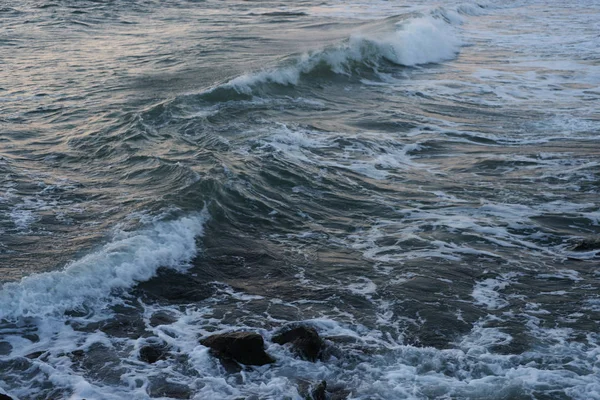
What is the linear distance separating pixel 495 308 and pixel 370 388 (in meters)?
2.03

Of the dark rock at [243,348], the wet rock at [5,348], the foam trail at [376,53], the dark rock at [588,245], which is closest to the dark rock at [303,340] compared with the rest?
the dark rock at [243,348]

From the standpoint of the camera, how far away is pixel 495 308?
7.11 m

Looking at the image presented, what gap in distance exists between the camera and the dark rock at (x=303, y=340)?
6102 mm

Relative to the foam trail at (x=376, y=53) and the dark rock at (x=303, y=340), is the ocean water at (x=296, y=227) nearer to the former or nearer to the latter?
the dark rock at (x=303, y=340)

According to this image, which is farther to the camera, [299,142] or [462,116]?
[462,116]

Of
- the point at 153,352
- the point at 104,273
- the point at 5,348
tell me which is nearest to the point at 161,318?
the point at 153,352

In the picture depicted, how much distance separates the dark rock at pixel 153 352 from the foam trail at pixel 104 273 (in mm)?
1056

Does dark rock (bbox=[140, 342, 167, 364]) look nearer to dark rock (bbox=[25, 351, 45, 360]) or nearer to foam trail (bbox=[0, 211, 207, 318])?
dark rock (bbox=[25, 351, 45, 360])

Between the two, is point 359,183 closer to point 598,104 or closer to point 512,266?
point 512,266


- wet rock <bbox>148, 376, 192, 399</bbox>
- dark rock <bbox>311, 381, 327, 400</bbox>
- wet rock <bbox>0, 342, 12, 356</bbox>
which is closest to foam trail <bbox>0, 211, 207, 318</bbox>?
wet rock <bbox>0, 342, 12, 356</bbox>

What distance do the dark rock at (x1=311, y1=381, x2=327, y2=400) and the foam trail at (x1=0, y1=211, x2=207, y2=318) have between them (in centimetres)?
264

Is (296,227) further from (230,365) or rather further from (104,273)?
(230,365)

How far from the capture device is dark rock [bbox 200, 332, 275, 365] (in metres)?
6.01

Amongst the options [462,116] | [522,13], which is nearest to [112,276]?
[462,116]
